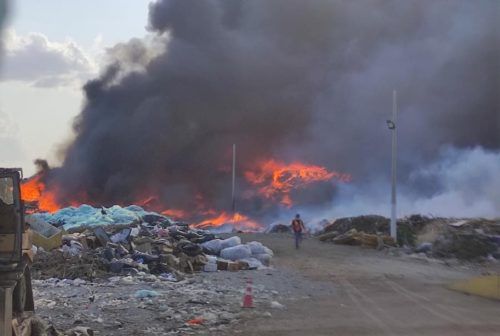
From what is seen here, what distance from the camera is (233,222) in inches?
1321

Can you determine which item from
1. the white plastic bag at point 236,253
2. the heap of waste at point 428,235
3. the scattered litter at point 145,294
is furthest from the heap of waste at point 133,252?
the heap of waste at point 428,235

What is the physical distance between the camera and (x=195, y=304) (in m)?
10.6

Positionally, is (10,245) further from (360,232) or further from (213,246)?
(360,232)

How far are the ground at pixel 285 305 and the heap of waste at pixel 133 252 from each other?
2.53ft

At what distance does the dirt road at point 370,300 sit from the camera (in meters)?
9.12

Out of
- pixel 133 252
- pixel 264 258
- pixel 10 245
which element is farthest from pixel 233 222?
pixel 10 245

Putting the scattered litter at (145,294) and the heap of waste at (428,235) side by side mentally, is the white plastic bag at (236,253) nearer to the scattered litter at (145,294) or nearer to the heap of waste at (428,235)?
the scattered litter at (145,294)

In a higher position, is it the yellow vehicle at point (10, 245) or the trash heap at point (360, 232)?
the trash heap at point (360, 232)

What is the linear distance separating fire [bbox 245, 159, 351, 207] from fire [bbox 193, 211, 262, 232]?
229 centimetres

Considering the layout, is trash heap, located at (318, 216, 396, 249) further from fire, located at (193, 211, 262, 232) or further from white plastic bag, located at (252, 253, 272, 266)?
fire, located at (193, 211, 262, 232)

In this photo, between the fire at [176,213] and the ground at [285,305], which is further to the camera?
the fire at [176,213]

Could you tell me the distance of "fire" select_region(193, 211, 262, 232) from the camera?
109ft

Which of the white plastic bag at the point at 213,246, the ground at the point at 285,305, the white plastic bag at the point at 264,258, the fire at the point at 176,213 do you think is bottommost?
the ground at the point at 285,305

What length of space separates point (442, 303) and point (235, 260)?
6.65 meters
